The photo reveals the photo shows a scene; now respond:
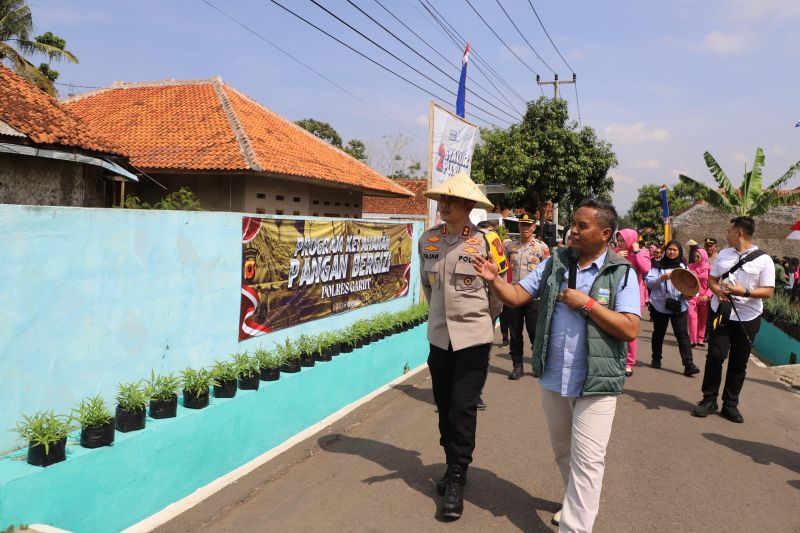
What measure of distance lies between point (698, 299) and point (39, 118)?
12.9 metres

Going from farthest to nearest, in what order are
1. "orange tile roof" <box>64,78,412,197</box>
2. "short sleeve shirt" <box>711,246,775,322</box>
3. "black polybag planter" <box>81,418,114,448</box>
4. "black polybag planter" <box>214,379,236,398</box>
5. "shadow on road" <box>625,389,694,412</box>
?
"orange tile roof" <box>64,78,412,197</box> < "shadow on road" <box>625,389,694,412</box> < "short sleeve shirt" <box>711,246,775,322</box> < "black polybag planter" <box>214,379,236,398</box> < "black polybag planter" <box>81,418,114,448</box>

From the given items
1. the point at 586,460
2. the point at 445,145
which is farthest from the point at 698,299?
the point at 586,460

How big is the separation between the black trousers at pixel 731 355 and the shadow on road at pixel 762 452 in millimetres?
677

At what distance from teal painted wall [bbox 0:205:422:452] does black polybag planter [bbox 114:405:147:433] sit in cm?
36

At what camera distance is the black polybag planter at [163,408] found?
12.2 feet

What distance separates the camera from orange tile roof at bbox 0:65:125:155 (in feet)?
35.6

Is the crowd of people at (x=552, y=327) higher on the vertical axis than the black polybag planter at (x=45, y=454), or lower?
higher

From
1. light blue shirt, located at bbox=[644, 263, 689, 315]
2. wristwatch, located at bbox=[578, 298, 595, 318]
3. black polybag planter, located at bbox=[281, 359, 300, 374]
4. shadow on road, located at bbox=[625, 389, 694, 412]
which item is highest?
wristwatch, located at bbox=[578, 298, 595, 318]

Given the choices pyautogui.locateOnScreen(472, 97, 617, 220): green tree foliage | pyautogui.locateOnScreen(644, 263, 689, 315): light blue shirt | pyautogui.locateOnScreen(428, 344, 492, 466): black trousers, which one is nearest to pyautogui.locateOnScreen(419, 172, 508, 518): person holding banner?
pyautogui.locateOnScreen(428, 344, 492, 466): black trousers

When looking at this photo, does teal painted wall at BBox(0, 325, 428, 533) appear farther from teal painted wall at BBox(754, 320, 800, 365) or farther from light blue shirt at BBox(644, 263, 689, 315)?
teal painted wall at BBox(754, 320, 800, 365)

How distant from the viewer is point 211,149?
16.1 metres

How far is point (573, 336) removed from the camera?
10.1ft

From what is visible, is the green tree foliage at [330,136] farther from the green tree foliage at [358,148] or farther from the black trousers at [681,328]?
the black trousers at [681,328]

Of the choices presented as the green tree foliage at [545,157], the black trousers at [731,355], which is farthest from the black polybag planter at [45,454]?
the green tree foliage at [545,157]
